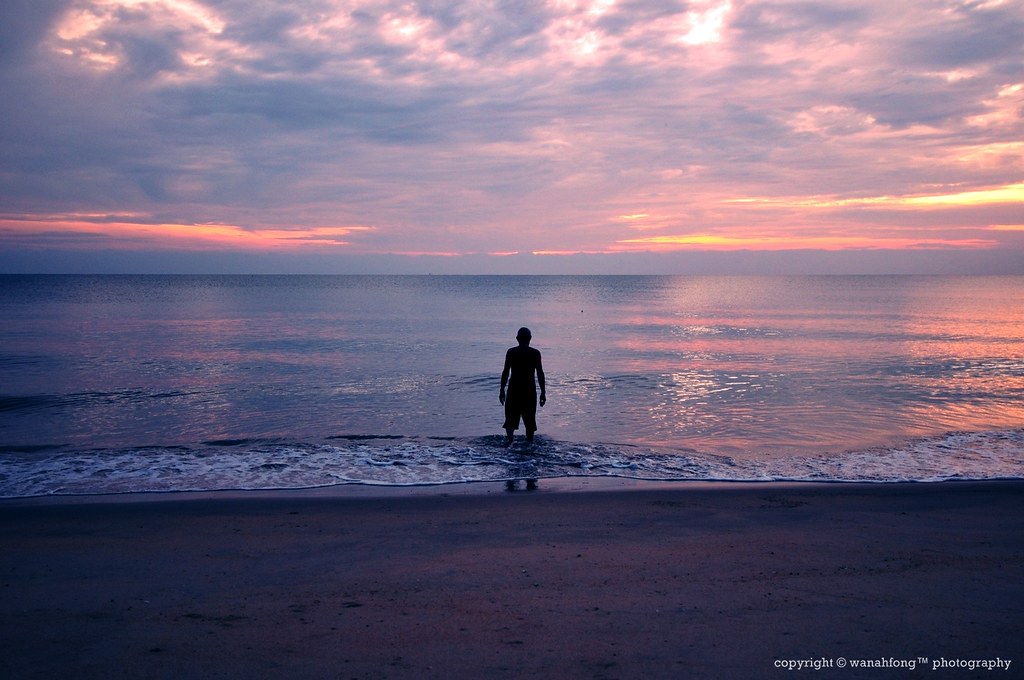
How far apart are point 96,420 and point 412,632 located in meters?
12.7

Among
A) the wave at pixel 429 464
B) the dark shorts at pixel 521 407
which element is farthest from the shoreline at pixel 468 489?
the dark shorts at pixel 521 407

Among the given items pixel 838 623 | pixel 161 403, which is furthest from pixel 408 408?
pixel 838 623

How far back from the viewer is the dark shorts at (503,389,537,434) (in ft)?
38.2

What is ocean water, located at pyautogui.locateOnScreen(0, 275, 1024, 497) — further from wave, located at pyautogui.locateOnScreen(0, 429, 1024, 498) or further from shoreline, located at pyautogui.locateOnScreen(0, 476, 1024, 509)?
shoreline, located at pyautogui.locateOnScreen(0, 476, 1024, 509)

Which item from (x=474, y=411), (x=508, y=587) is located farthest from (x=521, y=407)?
(x=508, y=587)

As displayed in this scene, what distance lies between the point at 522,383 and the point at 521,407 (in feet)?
1.56

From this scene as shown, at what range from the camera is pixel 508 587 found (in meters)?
5.42

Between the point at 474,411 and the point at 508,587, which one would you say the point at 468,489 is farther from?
the point at 474,411

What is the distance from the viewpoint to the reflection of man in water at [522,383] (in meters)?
11.5

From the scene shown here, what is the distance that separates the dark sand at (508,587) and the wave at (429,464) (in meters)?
1.31

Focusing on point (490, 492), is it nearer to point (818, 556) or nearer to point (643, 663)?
point (818, 556)

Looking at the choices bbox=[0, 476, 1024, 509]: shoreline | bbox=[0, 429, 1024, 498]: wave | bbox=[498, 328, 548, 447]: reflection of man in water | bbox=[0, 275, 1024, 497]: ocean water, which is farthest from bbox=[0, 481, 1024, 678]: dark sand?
bbox=[498, 328, 548, 447]: reflection of man in water

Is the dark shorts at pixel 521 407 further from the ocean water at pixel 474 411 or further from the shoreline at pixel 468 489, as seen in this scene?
the shoreline at pixel 468 489

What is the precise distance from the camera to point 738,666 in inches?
164
